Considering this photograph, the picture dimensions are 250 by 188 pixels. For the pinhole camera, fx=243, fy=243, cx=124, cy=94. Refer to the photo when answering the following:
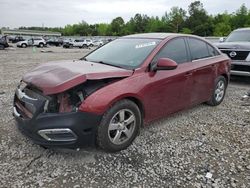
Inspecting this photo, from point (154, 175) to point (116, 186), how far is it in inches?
19.0

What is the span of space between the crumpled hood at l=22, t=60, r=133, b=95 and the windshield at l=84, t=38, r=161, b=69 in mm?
282

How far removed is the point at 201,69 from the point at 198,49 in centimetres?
46

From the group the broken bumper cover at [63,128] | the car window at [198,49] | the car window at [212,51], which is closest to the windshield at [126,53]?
the car window at [198,49]

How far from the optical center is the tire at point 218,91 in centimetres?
514

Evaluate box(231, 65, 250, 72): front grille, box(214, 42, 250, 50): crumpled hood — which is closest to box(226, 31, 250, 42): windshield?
box(214, 42, 250, 50): crumpled hood

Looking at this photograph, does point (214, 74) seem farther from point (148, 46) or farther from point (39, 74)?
point (39, 74)

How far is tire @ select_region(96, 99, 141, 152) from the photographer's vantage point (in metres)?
3.03

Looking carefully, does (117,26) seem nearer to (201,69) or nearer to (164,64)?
(201,69)

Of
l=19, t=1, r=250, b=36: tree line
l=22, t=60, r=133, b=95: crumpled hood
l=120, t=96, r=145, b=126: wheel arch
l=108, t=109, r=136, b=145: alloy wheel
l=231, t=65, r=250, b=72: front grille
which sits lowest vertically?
l=108, t=109, r=136, b=145: alloy wheel

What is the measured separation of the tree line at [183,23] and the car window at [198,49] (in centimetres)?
6044

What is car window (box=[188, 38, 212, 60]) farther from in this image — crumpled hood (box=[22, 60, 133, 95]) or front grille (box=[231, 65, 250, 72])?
front grille (box=[231, 65, 250, 72])

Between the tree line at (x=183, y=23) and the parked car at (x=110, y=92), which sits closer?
the parked car at (x=110, y=92)

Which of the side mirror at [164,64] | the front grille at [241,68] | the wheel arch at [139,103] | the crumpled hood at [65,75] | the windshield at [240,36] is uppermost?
the windshield at [240,36]

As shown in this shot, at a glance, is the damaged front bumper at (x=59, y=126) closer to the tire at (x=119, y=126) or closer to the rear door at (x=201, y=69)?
the tire at (x=119, y=126)
